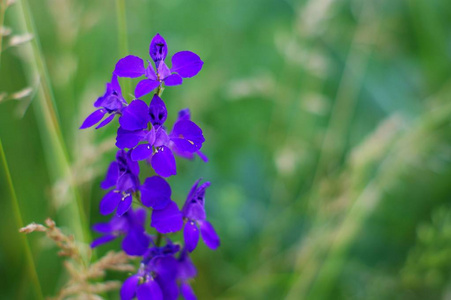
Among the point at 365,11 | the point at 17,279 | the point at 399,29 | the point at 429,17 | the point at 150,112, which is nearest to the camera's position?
the point at 150,112

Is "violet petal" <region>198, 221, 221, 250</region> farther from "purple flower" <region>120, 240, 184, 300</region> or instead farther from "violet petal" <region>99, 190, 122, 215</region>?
"violet petal" <region>99, 190, 122, 215</region>

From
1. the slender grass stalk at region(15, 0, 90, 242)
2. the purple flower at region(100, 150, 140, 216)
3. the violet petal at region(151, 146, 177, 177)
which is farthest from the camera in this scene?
the slender grass stalk at region(15, 0, 90, 242)


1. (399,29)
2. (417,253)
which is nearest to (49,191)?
(417,253)


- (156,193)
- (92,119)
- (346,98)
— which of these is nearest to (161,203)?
(156,193)

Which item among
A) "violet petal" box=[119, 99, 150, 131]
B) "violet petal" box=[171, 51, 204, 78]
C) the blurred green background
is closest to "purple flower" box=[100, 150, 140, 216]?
"violet petal" box=[119, 99, 150, 131]

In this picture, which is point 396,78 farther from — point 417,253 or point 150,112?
point 150,112

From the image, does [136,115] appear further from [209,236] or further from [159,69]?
[209,236]

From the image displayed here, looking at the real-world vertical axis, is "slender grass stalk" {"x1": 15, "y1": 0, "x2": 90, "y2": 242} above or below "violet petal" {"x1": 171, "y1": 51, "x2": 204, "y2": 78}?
above
